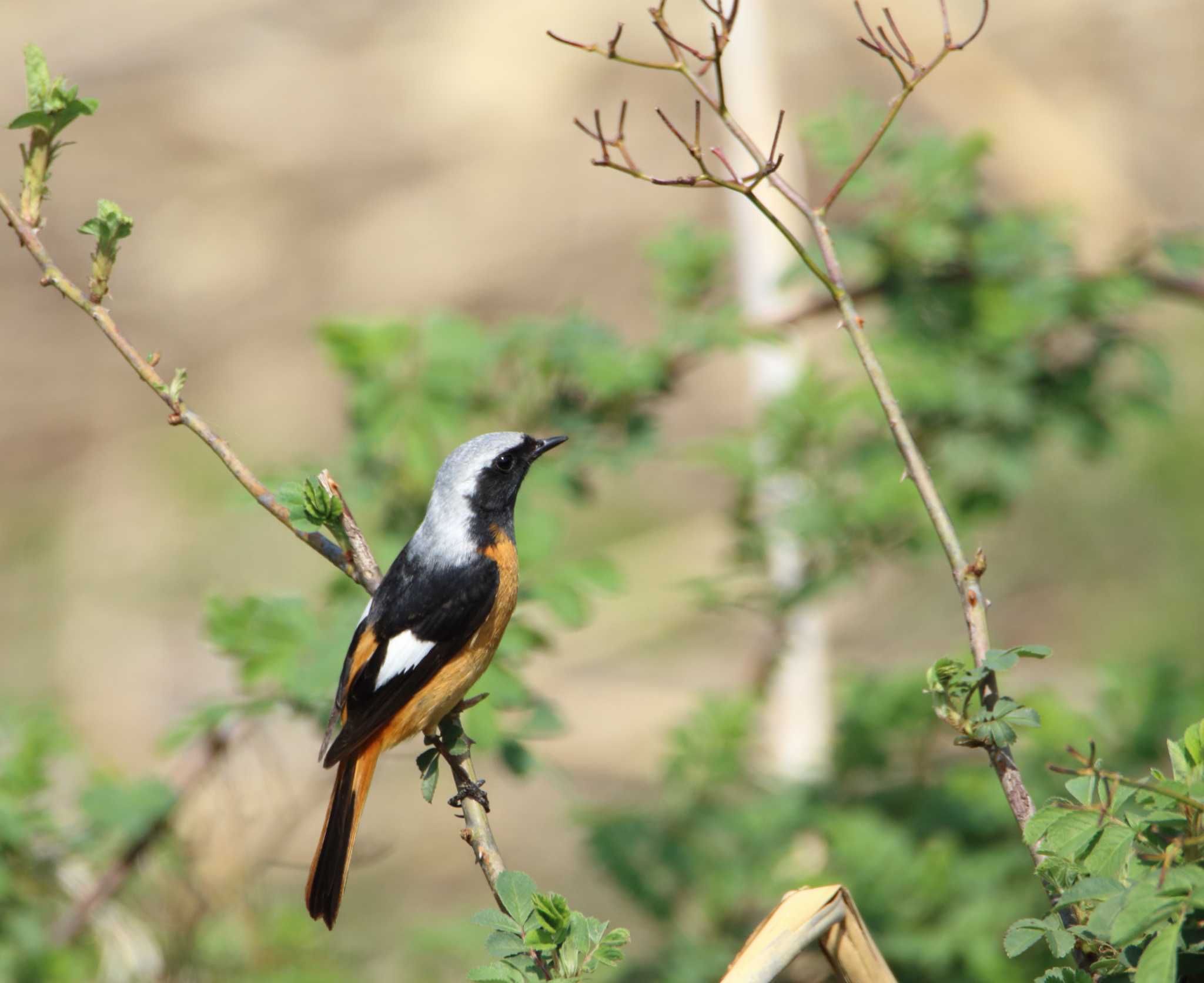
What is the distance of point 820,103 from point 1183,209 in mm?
2887

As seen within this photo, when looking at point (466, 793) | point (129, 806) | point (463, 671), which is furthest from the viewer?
point (129, 806)

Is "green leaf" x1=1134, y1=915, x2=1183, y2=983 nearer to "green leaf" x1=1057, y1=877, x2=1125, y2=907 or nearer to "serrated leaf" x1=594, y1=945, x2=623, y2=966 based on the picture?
"green leaf" x1=1057, y1=877, x2=1125, y2=907

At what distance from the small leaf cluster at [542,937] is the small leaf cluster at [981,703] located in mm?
466

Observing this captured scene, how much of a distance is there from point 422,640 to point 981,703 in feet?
4.71

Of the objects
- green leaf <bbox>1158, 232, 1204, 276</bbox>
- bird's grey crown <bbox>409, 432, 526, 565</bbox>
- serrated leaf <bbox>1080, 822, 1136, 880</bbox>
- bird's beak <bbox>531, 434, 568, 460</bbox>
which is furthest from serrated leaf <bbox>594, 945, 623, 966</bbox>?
green leaf <bbox>1158, 232, 1204, 276</bbox>

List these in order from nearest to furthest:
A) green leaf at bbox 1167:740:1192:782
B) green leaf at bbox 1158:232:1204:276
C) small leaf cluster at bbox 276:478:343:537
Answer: green leaf at bbox 1167:740:1192:782, small leaf cluster at bbox 276:478:343:537, green leaf at bbox 1158:232:1204:276

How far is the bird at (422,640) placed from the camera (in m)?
2.57

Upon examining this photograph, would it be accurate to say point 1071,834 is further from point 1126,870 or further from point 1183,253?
point 1183,253

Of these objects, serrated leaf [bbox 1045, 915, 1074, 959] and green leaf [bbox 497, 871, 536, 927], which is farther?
green leaf [bbox 497, 871, 536, 927]

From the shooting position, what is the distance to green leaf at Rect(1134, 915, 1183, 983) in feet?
3.84

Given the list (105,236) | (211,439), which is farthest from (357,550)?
(105,236)

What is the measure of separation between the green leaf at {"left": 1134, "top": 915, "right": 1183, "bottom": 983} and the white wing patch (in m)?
1.71

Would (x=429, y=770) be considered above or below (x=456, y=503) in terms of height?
below

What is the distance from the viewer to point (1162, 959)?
1184mm
